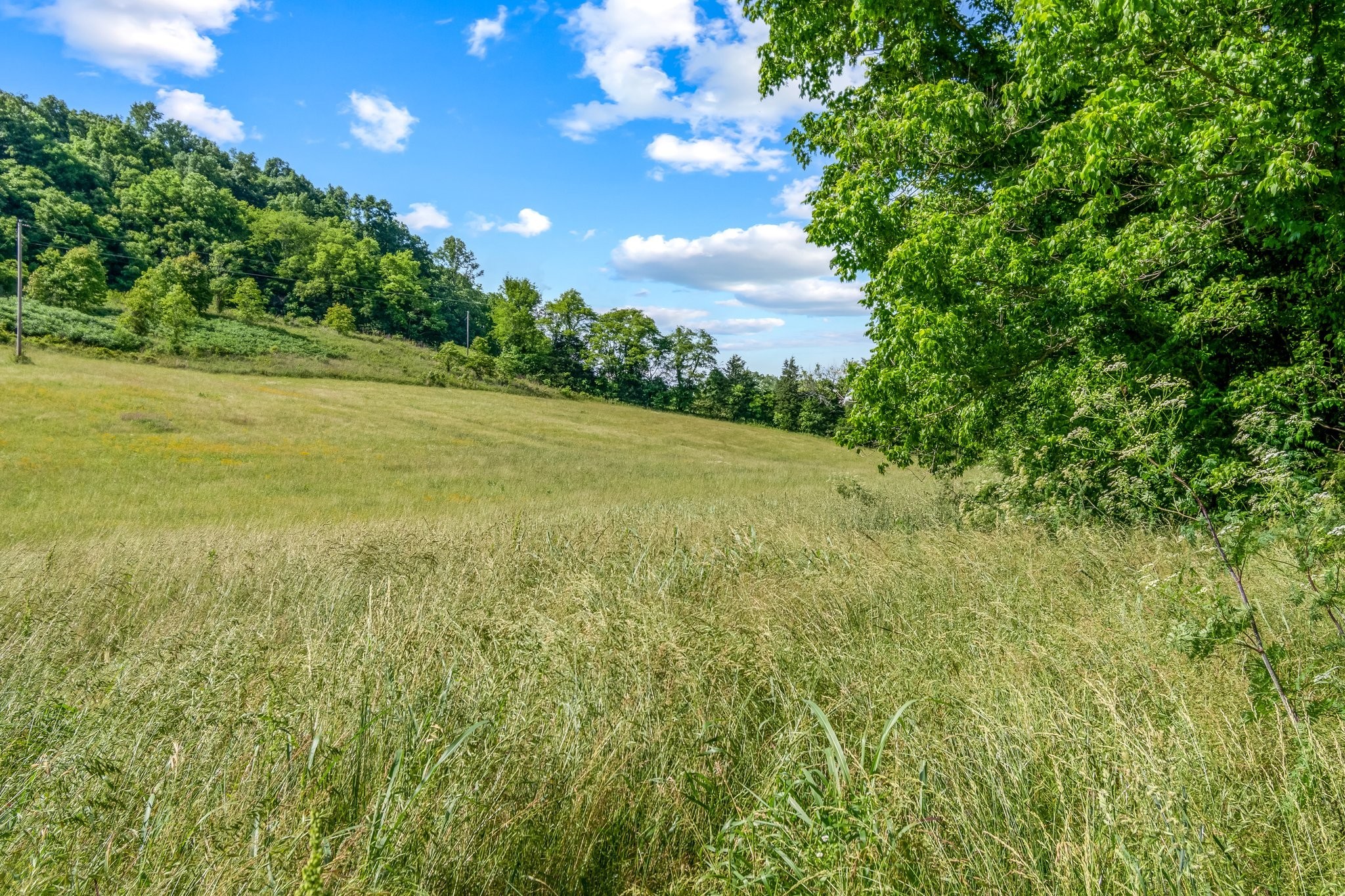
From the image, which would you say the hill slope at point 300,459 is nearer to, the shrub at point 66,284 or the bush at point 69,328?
the bush at point 69,328

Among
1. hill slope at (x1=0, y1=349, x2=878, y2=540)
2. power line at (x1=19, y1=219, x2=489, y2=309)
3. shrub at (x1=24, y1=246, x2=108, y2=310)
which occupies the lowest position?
hill slope at (x1=0, y1=349, x2=878, y2=540)

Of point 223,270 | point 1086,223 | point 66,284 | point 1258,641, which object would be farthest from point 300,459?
point 223,270

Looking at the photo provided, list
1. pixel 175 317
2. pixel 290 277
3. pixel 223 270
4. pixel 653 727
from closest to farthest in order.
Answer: pixel 653 727 < pixel 175 317 < pixel 223 270 < pixel 290 277

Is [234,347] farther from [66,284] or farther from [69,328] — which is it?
[66,284]

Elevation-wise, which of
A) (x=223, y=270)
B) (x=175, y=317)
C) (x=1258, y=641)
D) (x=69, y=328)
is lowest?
(x=69, y=328)

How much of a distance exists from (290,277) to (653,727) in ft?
345

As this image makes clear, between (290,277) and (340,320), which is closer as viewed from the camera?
(340,320)

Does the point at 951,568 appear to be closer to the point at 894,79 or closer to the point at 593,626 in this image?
the point at 593,626

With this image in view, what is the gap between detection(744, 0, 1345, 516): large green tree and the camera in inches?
218

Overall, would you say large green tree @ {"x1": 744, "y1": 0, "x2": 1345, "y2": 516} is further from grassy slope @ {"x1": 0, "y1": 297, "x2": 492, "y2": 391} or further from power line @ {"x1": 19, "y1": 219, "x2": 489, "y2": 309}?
power line @ {"x1": 19, "y1": 219, "x2": 489, "y2": 309}

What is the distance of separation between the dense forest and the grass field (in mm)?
58763

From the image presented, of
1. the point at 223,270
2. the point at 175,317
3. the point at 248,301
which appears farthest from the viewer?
the point at 223,270

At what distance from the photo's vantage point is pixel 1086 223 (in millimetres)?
7398

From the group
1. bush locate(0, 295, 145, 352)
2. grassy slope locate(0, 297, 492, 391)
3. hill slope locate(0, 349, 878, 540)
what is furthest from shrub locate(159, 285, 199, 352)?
hill slope locate(0, 349, 878, 540)
